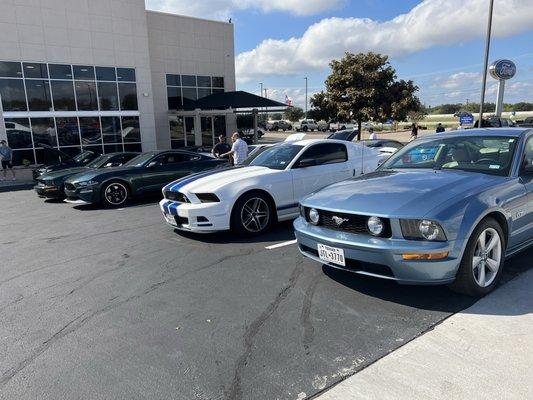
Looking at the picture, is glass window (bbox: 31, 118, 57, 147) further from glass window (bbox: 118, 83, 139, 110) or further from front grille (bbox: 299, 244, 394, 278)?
front grille (bbox: 299, 244, 394, 278)

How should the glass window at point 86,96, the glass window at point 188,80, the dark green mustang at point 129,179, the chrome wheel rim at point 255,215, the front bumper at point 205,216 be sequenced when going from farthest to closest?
the glass window at point 188,80, the glass window at point 86,96, the dark green mustang at point 129,179, the chrome wheel rim at point 255,215, the front bumper at point 205,216

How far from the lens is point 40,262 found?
19.0 feet

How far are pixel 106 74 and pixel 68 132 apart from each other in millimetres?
3622

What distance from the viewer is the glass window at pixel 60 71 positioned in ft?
66.7

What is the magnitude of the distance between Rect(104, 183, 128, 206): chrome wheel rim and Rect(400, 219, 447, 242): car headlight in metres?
8.19

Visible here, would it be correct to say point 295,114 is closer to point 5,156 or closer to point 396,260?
point 5,156

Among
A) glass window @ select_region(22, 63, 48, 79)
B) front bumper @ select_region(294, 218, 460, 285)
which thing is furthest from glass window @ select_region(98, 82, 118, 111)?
front bumper @ select_region(294, 218, 460, 285)

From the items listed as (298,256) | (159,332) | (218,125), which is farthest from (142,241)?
(218,125)

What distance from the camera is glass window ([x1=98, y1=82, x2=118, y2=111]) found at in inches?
862

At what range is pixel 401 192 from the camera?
12.8 ft

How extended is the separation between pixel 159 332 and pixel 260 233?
10.3ft

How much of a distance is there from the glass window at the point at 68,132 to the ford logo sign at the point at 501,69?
21.7 metres

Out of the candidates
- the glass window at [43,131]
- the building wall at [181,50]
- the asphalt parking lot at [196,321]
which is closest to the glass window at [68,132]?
the glass window at [43,131]

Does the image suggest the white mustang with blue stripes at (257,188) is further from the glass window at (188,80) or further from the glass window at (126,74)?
the glass window at (188,80)
